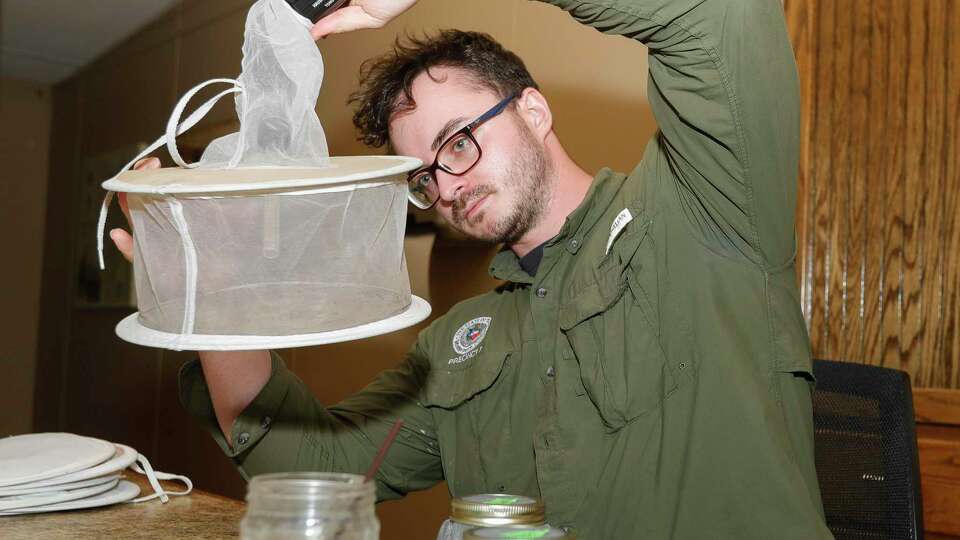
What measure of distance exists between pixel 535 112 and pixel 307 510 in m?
1.18

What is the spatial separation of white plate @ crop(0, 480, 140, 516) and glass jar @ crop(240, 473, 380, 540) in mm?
687

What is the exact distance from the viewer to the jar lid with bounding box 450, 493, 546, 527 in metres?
0.59

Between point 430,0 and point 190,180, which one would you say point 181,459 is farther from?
point 190,180

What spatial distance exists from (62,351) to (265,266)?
5.23m

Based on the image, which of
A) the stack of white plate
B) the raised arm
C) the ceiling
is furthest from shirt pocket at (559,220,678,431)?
the ceiling

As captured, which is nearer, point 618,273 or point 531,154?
point 618,273

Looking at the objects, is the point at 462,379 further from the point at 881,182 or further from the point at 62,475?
the point at 881,182

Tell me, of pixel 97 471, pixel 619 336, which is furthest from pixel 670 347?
pixel 97 471

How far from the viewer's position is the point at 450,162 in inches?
56.4

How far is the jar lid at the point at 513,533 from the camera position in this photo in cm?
57

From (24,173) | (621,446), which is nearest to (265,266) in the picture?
(621,446)

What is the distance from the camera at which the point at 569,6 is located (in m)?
0.97

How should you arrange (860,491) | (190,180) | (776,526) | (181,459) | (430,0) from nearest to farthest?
(190,180), (776,526), (860,491), (430,0), (181,459)

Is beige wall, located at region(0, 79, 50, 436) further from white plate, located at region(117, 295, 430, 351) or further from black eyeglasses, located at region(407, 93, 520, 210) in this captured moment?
white plate, located at region(117, 295, 430, 351)
